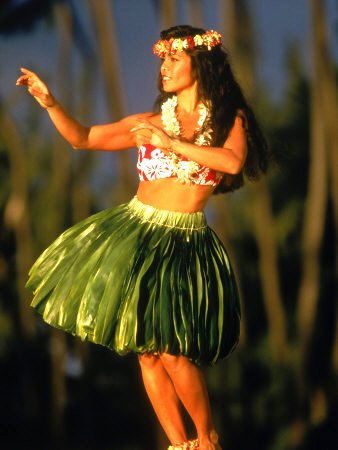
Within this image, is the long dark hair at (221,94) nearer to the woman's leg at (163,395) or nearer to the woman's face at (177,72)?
the woman's face at (177,72)

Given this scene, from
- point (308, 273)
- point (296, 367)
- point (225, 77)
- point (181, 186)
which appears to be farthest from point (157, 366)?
point (296, 367)

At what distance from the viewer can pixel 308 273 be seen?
1755 centimetres

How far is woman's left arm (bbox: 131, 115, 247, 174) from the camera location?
531cm

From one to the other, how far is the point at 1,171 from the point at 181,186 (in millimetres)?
17960

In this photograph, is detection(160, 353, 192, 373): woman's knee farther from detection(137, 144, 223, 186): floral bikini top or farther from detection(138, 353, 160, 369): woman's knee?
detection(137, 144, 223, 186): floral bikini top

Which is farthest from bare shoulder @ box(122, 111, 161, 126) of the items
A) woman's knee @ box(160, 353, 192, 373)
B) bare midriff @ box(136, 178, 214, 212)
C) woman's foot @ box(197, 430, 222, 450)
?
woman's foot @ box(197, 430, 222, 450)

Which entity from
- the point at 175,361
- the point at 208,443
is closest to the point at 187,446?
the point at 208,443

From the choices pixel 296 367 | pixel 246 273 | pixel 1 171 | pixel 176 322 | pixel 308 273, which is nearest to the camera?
pixel 176 322

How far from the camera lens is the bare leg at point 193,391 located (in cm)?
550

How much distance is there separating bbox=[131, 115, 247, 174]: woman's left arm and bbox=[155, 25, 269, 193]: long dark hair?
4 centimetres

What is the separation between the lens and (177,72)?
18.2 feet

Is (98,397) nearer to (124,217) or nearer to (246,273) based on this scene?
(246,273)

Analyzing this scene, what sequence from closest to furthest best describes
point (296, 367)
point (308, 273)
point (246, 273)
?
point (308, 273) → point (296, 367) → point (246, 273)

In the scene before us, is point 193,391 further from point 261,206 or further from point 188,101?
point 261,206
